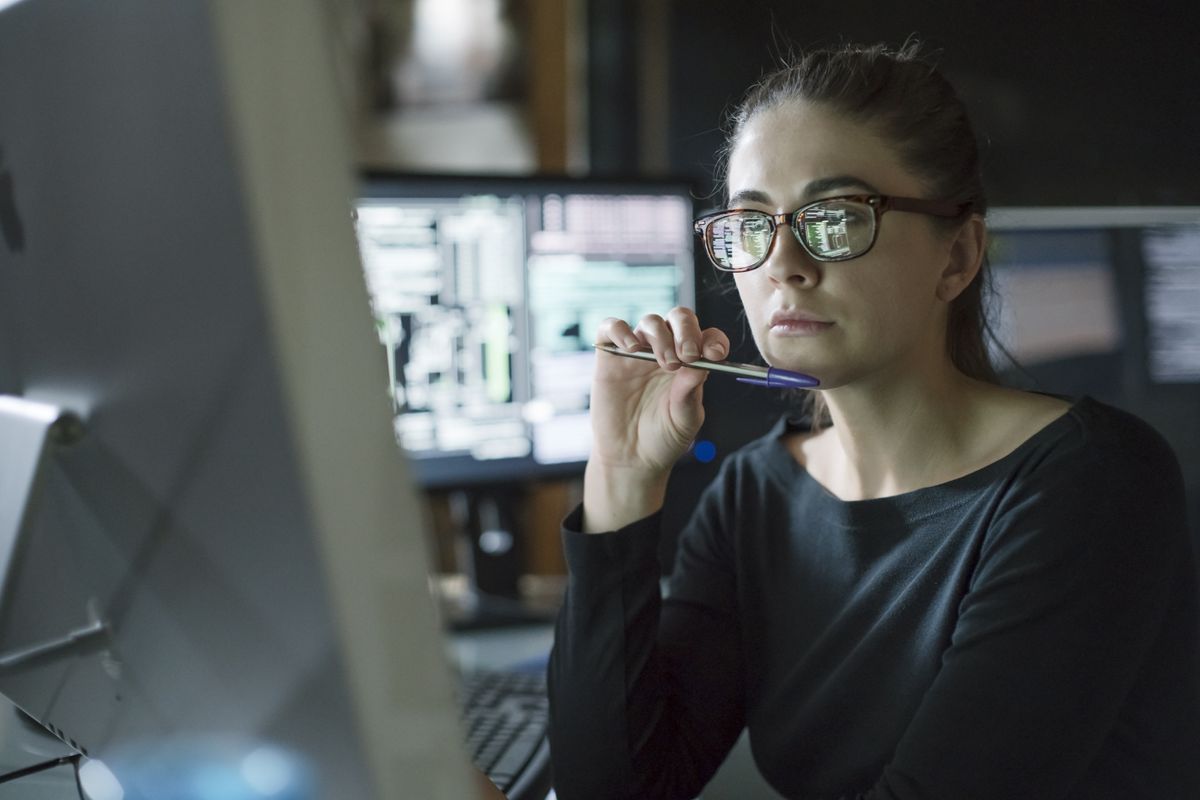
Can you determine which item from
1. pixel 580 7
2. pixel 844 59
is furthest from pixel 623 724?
pixel 580 7

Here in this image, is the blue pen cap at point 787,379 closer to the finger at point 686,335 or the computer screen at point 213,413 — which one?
the finger at point 686,335

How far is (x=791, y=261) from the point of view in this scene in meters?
0.69

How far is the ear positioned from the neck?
5cm

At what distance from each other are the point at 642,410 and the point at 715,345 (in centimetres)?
9

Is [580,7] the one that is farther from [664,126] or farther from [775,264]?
[775,264]

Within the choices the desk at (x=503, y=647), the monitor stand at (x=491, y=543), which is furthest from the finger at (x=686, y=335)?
the monitor stand at (x=491, y=543)

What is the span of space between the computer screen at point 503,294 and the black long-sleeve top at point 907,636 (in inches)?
23.9

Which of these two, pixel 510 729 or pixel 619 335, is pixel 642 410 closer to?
pixel 619 335

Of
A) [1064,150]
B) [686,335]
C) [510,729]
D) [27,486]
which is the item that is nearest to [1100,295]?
[1064,150]

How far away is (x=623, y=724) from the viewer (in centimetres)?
83

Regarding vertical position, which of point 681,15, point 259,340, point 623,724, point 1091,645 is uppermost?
point 681,15

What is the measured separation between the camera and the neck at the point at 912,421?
2.42ft

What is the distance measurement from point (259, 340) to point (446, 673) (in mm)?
121

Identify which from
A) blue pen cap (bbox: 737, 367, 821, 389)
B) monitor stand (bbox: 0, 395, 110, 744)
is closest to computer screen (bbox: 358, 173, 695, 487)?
blue pen cap (bbox: 737, 367, 821, 389)
